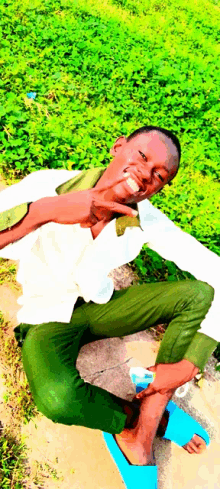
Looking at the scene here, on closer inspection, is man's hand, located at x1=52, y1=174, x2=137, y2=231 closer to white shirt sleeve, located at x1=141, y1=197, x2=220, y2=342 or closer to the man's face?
the man's face

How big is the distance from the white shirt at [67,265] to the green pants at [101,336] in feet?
0.23

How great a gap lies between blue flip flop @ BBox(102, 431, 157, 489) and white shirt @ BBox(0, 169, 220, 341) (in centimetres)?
78

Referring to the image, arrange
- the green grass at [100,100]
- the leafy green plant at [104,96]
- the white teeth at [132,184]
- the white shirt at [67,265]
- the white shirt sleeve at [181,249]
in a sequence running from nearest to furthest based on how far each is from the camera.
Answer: the white teeth at [132,184], the white shirt at [67,265], the white shirt sleeve at [181,249], the green grass at [100,100], the leafy green plant at [104,96]

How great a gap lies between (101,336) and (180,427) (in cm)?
71

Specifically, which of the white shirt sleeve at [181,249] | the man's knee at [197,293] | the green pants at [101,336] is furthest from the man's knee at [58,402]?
the white shirt sleeve at [181,249]

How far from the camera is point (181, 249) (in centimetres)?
258

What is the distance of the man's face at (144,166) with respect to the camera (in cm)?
224

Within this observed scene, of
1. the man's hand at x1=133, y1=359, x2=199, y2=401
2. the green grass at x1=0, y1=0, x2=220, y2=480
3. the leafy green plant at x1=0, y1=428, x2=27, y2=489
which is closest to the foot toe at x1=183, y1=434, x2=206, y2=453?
the man's hand at x1=133, y1=359, x2=199, y2=401

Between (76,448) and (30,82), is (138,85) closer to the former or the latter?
(30,82)

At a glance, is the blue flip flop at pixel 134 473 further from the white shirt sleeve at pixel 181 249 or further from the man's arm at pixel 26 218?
the man's arm at pixel 26 218

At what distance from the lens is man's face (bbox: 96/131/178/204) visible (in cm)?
224

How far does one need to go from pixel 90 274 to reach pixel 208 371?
54.7 inches

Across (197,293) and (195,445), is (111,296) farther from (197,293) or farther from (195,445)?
(195,445)

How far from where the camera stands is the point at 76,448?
7.85ft
